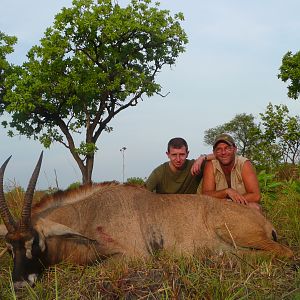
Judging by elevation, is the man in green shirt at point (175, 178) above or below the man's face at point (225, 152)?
below

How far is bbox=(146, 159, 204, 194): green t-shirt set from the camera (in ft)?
22.2

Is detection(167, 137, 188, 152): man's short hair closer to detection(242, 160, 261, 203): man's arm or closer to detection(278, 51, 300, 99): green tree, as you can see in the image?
detection(242, 160, 261, 203): man's arm

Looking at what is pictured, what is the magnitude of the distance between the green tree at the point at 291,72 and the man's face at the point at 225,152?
868 inches

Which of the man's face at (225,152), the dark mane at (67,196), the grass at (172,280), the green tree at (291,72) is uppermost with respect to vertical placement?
the green tree at (291,72)

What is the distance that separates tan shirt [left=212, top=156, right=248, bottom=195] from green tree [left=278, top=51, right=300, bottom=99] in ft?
71.9

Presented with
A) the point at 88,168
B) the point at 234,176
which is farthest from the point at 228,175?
the point at 88,168

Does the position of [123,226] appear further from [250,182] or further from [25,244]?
[250,182]

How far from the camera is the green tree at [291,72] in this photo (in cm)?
2742

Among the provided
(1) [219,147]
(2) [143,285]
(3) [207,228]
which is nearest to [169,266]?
(2) [143,285]

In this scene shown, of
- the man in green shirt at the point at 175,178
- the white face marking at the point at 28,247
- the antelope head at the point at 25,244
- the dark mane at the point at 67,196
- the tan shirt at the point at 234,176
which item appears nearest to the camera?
the antelope head at the point at 25,244

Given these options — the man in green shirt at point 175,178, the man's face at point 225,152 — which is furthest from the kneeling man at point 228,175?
the man in green shirt at point 175,178

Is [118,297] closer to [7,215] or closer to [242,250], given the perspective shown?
[7,215]

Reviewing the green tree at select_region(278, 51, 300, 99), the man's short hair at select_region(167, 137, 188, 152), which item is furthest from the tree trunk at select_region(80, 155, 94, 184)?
the man's short hair at select_region(167, 137, 188, 152)

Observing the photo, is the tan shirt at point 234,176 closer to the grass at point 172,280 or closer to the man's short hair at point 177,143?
the man's short hair at point 177,143
